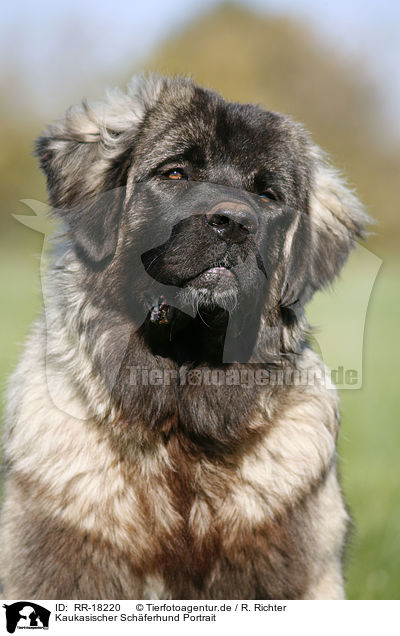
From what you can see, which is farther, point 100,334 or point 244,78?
point 244,78

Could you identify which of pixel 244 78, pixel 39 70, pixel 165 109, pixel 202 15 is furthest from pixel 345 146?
pixel 165 109

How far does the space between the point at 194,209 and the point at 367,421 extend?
494 centimetres

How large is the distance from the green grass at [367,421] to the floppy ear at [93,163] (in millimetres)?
411

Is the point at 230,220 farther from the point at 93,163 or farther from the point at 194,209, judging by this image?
the point at 93,163

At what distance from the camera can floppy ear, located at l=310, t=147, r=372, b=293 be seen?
10.4 feet

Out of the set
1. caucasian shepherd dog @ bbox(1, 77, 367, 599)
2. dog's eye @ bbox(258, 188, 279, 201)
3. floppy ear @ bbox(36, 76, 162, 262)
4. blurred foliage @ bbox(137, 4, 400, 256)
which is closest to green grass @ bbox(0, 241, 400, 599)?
caucasian shepherd dog @ bbox(1, 77, 367, 599)

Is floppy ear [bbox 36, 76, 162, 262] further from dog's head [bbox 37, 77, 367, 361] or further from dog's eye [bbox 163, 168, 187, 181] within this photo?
dog's eye [bbox 163, 168, 187, 181]

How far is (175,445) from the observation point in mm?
2812

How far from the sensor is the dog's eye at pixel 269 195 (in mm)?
2939

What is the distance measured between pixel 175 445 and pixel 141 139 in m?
1.30

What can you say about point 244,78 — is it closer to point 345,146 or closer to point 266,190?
point 345,146
